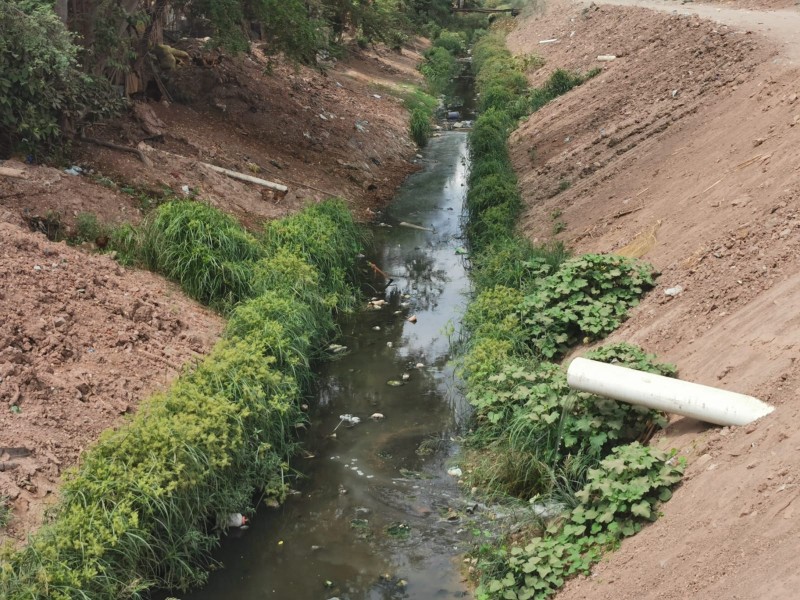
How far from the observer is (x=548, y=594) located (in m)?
5.78

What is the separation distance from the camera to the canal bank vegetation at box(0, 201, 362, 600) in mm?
5965

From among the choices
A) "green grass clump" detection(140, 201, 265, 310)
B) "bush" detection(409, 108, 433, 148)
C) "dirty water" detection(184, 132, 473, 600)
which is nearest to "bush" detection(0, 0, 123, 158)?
"green grass clump" detection(140, 201, 265, 310)

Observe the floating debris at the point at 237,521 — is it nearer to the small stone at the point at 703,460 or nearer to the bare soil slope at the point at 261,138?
the small stone at the point at 703,460

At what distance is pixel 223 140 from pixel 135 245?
540 cm

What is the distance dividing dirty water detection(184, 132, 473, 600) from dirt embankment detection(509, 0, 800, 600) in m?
1.56

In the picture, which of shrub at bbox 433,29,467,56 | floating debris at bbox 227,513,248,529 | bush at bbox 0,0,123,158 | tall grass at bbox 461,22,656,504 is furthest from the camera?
shrub at bbox 433,29,467,56

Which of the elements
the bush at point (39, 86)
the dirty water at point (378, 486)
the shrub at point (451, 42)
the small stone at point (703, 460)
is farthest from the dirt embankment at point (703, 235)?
the shrub at point (451, 42)

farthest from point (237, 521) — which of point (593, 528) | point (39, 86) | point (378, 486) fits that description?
point (39, 86)

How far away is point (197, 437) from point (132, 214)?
17.7ft

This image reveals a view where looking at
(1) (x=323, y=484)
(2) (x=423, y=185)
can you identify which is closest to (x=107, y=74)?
(2) (x=423, y=185)

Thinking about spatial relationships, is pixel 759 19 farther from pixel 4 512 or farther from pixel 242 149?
pixel 4 512

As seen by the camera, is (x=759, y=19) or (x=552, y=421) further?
(x=759, y=19)

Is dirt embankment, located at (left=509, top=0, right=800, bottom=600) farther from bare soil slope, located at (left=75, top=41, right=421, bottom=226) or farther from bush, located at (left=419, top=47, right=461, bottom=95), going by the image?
bush, located at (left=419, top=47, right=461, bottom=95)

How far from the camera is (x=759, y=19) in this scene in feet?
55.9
